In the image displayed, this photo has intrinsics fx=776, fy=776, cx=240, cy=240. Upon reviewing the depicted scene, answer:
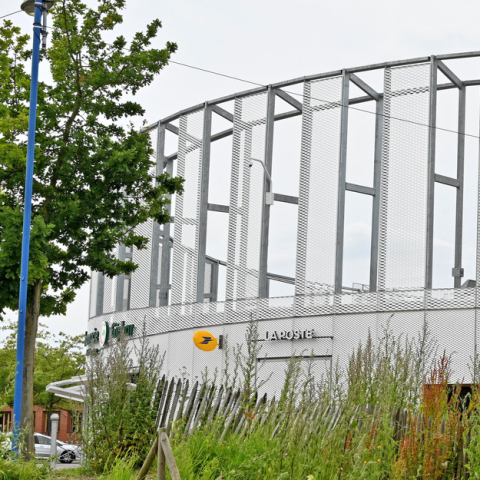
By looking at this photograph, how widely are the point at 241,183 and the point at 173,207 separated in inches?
188

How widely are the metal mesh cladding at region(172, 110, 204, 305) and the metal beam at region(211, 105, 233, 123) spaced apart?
0.61 m

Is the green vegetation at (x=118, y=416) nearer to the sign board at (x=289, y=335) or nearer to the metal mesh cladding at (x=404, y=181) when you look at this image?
the metal mesh cladding at (x=404, y=181)

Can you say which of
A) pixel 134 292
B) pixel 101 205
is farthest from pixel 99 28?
pixel 134 292

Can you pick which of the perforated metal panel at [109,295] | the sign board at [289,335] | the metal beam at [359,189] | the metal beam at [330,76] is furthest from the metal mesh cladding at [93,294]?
the metal beam at [359,189]

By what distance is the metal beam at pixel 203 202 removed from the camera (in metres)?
27.8

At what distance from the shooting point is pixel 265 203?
2586 cm

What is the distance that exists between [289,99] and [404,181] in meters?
5.21

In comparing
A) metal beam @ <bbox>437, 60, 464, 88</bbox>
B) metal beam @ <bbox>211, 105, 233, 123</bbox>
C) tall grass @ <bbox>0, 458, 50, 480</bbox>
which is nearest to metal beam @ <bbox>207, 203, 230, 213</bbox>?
metal beam @ <bbox>211, 105, 233, 123</bbox>

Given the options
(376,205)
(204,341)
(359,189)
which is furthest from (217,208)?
(376,205)

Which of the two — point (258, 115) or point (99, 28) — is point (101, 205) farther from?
point (258, 115)

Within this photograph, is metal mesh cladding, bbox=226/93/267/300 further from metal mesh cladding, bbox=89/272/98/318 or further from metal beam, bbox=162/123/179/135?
metal mesh cladding, bbox=89/272/98/318

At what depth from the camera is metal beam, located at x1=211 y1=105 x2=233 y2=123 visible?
28.1 m

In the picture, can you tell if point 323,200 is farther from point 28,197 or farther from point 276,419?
point 276,419

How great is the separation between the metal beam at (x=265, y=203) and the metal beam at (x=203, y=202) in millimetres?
2708
